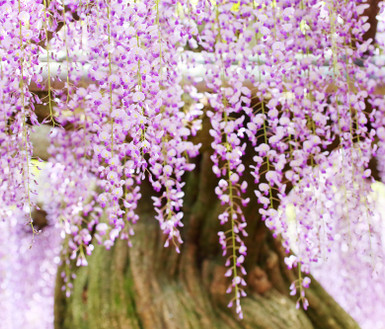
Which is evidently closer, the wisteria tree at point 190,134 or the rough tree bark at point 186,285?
the wisteria tree at point 190,134

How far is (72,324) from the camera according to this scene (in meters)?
2.96

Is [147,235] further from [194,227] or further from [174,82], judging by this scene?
[174,82]

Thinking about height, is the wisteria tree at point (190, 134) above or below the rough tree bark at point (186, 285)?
above

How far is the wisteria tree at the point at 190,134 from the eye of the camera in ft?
5.60

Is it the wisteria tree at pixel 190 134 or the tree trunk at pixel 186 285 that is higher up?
the wisteria tree at pixel 190 134

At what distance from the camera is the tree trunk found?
9.24ft

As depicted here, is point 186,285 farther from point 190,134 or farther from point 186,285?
point 190,134

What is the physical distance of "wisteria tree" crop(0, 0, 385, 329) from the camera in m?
1.71

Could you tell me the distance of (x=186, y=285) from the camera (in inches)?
115

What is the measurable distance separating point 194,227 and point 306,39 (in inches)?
59.0

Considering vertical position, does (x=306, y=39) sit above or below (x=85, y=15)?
below

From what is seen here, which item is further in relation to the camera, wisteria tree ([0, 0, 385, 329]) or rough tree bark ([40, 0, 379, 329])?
rough tree bark ([40, 0, 379, 329])

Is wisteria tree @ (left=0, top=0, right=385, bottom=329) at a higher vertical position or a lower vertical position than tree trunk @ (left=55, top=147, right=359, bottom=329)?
higher

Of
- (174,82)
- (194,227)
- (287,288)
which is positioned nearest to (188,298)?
(194,227)
